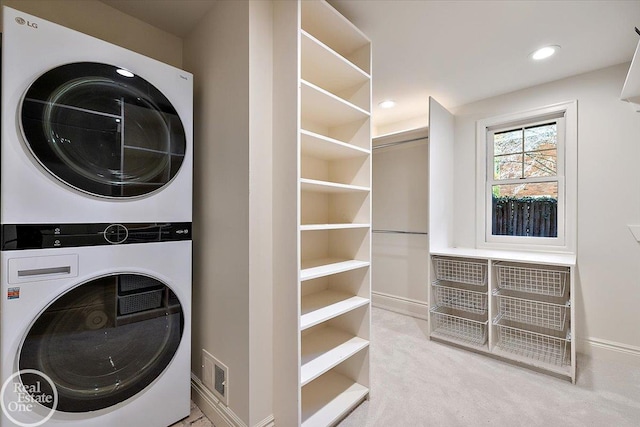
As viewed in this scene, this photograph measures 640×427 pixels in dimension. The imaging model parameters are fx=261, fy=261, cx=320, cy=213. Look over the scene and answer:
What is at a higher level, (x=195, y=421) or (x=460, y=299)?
(x=460, y=299)

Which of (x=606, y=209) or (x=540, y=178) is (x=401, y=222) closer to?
(x=540, y=178)

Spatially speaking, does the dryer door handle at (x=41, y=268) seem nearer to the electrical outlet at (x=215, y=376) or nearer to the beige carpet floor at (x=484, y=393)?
the electrical outlet at (x=215, y=376)

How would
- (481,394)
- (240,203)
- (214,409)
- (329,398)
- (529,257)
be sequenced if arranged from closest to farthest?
(240,203)
(214,409)
(329,398)
(481,394)
(529,257)

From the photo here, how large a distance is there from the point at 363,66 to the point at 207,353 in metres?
1.99

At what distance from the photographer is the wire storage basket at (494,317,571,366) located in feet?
6.63

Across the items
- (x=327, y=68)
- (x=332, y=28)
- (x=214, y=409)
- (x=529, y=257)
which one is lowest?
(x=214, y=409)

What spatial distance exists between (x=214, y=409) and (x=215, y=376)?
0.54 feet

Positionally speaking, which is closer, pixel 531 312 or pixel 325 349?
pixel 325 349

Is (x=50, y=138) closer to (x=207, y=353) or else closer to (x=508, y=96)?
(x=207, y=353)

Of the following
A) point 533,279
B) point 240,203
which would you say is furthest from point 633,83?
point 240,203

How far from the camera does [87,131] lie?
1.12 m

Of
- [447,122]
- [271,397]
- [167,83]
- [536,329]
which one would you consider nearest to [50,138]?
[167,83]

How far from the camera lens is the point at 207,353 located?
1502 millimetres

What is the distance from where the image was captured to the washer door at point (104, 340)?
40.7 inches
